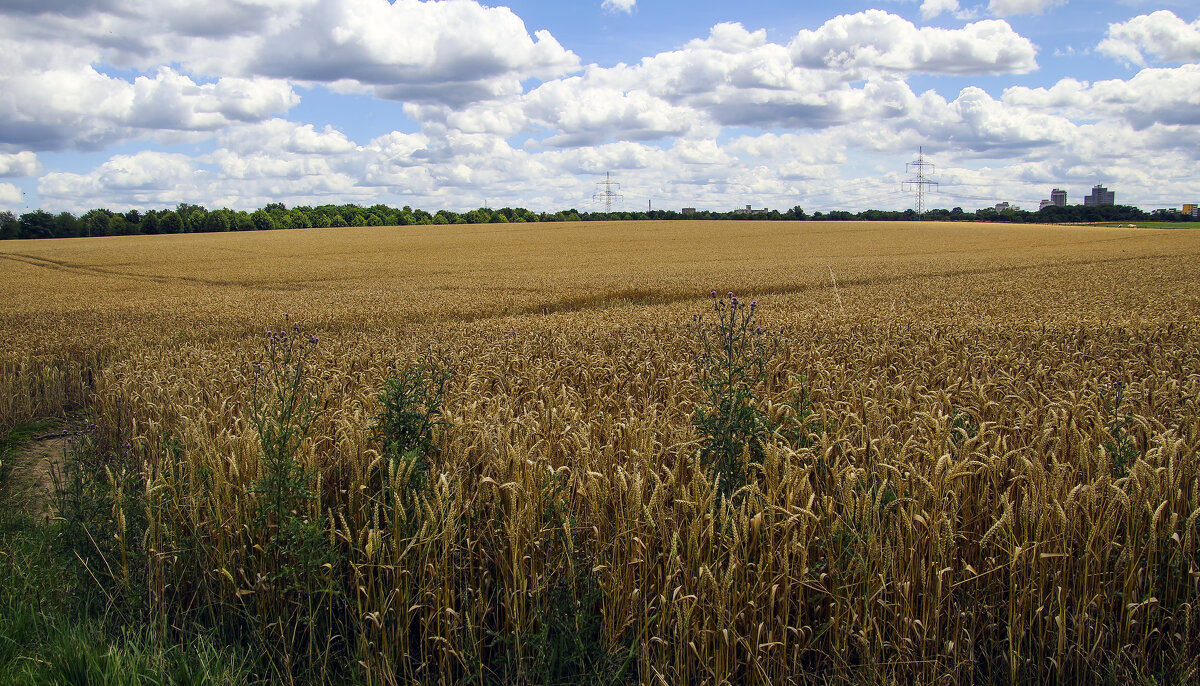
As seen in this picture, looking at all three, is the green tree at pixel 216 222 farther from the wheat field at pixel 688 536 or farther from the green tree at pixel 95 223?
the wheat field at pixel 688 536

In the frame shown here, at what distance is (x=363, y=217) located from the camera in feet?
321

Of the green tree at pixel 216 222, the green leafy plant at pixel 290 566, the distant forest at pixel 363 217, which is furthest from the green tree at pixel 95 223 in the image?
the green leafy plant at pixel 290 566

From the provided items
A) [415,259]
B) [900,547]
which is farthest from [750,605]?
[415,259]

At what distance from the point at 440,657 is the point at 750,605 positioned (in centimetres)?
151

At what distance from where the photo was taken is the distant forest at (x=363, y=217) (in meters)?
83.1

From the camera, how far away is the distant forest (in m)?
83.1

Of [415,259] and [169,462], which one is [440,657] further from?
[415,259]

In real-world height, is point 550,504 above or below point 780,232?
below

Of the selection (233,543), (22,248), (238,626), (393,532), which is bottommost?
(238,626)

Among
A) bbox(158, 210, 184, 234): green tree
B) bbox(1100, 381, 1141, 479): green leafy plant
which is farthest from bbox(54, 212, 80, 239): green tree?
bbox(1100, 381, 1141, 479): green leafy plant

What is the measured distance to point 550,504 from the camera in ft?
11.7

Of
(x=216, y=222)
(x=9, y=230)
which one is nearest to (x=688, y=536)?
(x=216, y=222)

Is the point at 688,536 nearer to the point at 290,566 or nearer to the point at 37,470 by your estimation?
the point at 290,566

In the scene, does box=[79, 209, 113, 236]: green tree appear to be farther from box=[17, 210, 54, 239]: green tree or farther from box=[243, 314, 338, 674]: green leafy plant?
box=[243, 314, 338, 674]: green leafy plant
